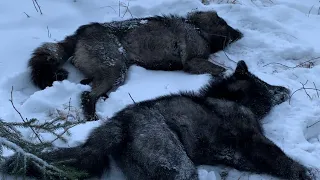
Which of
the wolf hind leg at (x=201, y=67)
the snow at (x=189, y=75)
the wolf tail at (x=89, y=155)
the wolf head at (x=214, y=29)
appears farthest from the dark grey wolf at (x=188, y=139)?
the wolf head at (x=214, y=29)

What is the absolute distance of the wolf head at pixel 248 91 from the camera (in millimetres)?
5828

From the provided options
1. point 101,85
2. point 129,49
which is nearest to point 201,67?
point 129,49

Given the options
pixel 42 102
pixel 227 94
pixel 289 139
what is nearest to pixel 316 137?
pixel 289 139

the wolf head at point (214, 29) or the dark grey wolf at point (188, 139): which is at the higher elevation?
the dark grey wolf at point (188, 139)

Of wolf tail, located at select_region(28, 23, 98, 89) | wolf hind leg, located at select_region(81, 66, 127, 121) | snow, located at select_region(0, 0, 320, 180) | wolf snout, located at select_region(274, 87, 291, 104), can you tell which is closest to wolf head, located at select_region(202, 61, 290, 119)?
wolf snout, located at select_region(274, 87, 291, 104)

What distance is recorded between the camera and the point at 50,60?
6.43m

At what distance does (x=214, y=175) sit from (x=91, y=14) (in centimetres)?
422

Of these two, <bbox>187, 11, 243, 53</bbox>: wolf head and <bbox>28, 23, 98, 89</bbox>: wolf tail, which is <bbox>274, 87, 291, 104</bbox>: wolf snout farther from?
<bbox>28, 23, 98, 89</bbox>: wolf tail

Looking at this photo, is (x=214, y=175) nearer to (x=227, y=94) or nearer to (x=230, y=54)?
(x=227, y=94)

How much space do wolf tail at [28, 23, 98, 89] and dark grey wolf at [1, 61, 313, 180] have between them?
1725 mm

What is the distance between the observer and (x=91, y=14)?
7.94 m

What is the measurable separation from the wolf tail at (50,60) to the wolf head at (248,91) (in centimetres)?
203

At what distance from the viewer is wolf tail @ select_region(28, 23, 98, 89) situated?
6.21m

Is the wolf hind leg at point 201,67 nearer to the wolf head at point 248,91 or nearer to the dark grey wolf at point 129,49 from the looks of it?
the dark grey wolf at point 129,49
